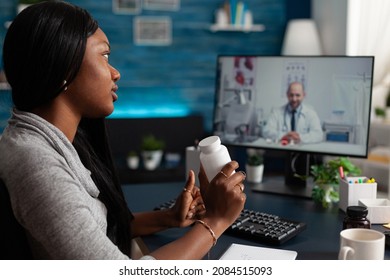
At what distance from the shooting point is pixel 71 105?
1233 mm

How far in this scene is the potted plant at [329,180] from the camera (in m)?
1.75

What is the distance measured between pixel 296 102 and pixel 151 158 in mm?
2622

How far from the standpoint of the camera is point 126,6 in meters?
4.61

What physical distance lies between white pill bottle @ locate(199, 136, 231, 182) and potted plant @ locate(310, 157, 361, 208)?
2.02ft

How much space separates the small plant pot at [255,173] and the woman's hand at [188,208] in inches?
22.1

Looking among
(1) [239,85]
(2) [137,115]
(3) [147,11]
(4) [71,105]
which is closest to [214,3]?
(3) [147,11]

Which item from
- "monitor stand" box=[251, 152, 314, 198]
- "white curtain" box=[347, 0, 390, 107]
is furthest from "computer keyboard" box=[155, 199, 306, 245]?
"white curtain" box=[347, 0, 390, 107]

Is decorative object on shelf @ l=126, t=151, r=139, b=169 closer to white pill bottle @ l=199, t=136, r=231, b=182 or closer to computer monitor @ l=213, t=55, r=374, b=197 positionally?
computer monitor @ l=213, t=55, r=374, b=197

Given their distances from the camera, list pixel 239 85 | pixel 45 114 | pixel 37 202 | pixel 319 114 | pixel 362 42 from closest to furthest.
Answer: pixel 37 202
pixel 45 114
pixel 319 114
pixel 239 85
pixel 362 42

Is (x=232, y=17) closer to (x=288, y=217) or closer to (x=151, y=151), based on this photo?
(x=151, y=151)

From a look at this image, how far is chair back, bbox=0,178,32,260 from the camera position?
1.07 metres

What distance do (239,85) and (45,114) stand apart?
94 cm

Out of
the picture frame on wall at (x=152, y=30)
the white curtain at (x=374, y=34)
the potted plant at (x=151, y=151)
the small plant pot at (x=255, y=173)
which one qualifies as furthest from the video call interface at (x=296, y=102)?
the white curtain at (x=374, y=34)
